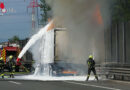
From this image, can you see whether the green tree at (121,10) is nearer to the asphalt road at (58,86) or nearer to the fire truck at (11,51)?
the asphalt road at (58,86)

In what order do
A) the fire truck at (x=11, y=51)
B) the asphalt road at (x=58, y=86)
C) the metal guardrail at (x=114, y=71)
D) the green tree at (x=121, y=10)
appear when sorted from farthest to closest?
the fire truck at (x=11, y=51) < the green tree at (x=121, y=10) < the metal guardrail at (x=114, y=71) < the asphalt road at (x=58, y=86)

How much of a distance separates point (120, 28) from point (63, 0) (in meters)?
3.85

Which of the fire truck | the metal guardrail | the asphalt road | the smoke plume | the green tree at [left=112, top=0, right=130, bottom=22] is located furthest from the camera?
the fire truck

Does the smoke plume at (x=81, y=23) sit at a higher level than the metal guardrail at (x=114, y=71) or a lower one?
higher

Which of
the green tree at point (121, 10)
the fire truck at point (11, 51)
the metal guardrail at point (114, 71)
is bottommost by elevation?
the metal guardrail at point (114, 71)

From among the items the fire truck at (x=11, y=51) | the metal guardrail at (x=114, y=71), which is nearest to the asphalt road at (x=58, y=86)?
the metal guardrail at (x=114, y=71)

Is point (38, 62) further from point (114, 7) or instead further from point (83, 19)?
point (114, 7)

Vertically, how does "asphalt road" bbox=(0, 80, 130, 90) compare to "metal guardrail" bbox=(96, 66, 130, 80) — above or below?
below

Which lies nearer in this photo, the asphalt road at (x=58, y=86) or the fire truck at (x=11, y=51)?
the asphalt road at (x=58, y=86)

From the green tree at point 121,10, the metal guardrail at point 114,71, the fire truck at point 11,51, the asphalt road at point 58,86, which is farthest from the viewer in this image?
the fire truck at point 11,51

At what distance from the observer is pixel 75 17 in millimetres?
26172

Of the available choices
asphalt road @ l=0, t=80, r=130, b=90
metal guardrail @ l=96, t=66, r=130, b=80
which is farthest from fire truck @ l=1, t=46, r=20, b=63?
asphalt road @ l=0, t=80, r=130, b=90

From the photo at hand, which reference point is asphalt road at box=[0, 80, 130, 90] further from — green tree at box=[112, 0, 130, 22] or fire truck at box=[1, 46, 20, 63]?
fire truck at box=[1, 46, 20, 63]

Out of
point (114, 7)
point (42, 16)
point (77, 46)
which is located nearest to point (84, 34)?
point (77, 46)
